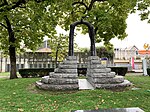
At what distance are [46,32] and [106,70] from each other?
8.29 meters

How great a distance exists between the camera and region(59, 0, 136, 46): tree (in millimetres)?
15086

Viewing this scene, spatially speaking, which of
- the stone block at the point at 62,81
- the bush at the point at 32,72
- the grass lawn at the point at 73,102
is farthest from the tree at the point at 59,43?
the grass lawn at the point at 73,102

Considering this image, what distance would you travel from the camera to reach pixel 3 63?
41.9m

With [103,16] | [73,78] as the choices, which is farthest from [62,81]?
[103,16]

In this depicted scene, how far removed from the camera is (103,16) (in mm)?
14828

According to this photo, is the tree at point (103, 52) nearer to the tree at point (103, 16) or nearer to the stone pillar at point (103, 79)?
the tree at point (103, 16)

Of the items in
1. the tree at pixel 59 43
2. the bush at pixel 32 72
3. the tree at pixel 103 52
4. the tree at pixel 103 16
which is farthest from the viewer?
the tree at pixel 103 52

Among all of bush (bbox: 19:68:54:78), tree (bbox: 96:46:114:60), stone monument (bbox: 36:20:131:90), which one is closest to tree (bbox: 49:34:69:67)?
bush (bbox: 19:68:54:78)

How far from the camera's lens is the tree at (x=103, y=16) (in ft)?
49.5

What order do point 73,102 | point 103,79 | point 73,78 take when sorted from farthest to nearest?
point 103,79 < point 73,78 < point 73,102

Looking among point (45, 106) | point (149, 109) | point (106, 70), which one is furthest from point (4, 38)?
point (149, 109)

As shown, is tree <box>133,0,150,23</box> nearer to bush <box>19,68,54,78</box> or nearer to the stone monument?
the stone monument

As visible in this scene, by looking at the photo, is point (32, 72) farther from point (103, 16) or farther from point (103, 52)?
point (103, 52)

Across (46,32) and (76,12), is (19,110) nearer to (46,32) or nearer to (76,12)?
(46,32)
